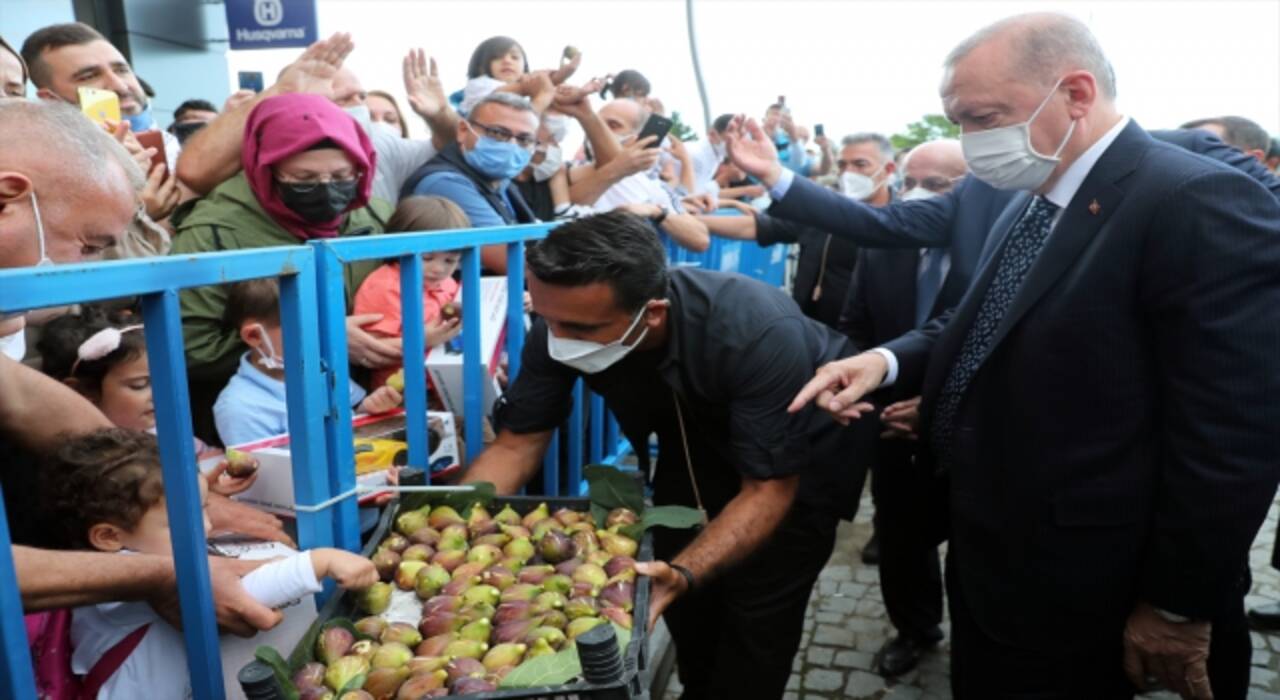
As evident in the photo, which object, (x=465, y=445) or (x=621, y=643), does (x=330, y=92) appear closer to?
(x=465, y=445)

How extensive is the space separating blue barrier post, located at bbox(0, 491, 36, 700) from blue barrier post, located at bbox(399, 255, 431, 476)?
101 centimetres

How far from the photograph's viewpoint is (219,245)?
8.77 ft

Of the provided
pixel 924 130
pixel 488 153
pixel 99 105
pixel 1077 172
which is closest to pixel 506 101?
pixel 488 153

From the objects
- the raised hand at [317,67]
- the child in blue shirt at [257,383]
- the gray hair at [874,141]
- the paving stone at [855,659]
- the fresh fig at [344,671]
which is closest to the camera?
the fresh fig at [344,671]

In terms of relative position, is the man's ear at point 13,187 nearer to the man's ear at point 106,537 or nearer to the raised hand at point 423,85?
the man's ear at point 106,537

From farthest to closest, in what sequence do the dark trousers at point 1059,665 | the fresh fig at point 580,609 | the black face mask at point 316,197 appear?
the black face mask at point 316,197 < the dark trousers at point 1059,665 < the fresh fig at point 580,609

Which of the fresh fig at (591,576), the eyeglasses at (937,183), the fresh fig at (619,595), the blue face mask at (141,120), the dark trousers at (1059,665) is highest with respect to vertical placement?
the blue face mask at (141,120)

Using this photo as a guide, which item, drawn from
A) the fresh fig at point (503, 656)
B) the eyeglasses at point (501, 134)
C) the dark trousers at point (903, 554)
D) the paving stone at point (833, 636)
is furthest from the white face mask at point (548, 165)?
the fresh fig at point (503, 656)

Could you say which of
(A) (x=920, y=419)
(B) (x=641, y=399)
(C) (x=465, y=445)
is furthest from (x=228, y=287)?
(A) (x=920, y=419)

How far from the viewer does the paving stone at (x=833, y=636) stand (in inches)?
146

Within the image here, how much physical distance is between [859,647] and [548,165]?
2831mm

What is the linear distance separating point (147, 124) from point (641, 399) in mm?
2888

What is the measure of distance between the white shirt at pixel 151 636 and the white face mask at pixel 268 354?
0.84 metres

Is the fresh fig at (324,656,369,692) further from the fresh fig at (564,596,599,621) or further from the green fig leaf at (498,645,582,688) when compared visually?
the fresh fig at (564,596,599,621)
